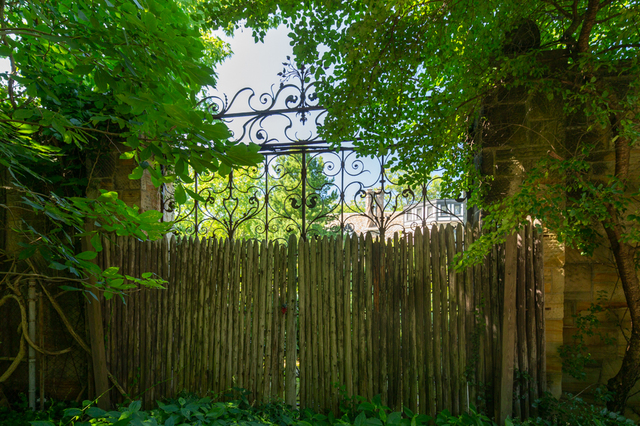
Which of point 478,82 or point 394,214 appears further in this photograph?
point 394,214

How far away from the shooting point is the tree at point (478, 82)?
254cm

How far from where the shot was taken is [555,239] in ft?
9.65

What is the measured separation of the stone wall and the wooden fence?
18 cm

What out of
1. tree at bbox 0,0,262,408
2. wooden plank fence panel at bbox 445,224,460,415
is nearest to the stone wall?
wooden plank fence panel at bbox 445,224,460,415

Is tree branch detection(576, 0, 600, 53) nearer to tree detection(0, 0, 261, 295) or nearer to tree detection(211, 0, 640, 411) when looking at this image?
tree detection(211, 0, 640, 411)

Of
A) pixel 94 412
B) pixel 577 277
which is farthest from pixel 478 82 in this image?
pixel 94 412

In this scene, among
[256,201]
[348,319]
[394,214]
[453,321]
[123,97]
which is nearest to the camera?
[123,97]

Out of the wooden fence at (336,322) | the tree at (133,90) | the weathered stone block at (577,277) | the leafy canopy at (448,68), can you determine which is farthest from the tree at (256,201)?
the weathered stone block at (577,277)

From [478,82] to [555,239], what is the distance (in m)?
1.43

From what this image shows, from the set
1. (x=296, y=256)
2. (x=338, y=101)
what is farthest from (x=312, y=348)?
(x=338, y=101)

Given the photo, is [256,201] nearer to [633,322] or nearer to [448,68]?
[448,68]

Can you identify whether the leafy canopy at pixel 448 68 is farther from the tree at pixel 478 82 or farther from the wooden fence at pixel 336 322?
the wooden fence at pixel 336 322

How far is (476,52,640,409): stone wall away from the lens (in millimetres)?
2943

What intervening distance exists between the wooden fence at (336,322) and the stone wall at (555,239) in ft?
0.60
